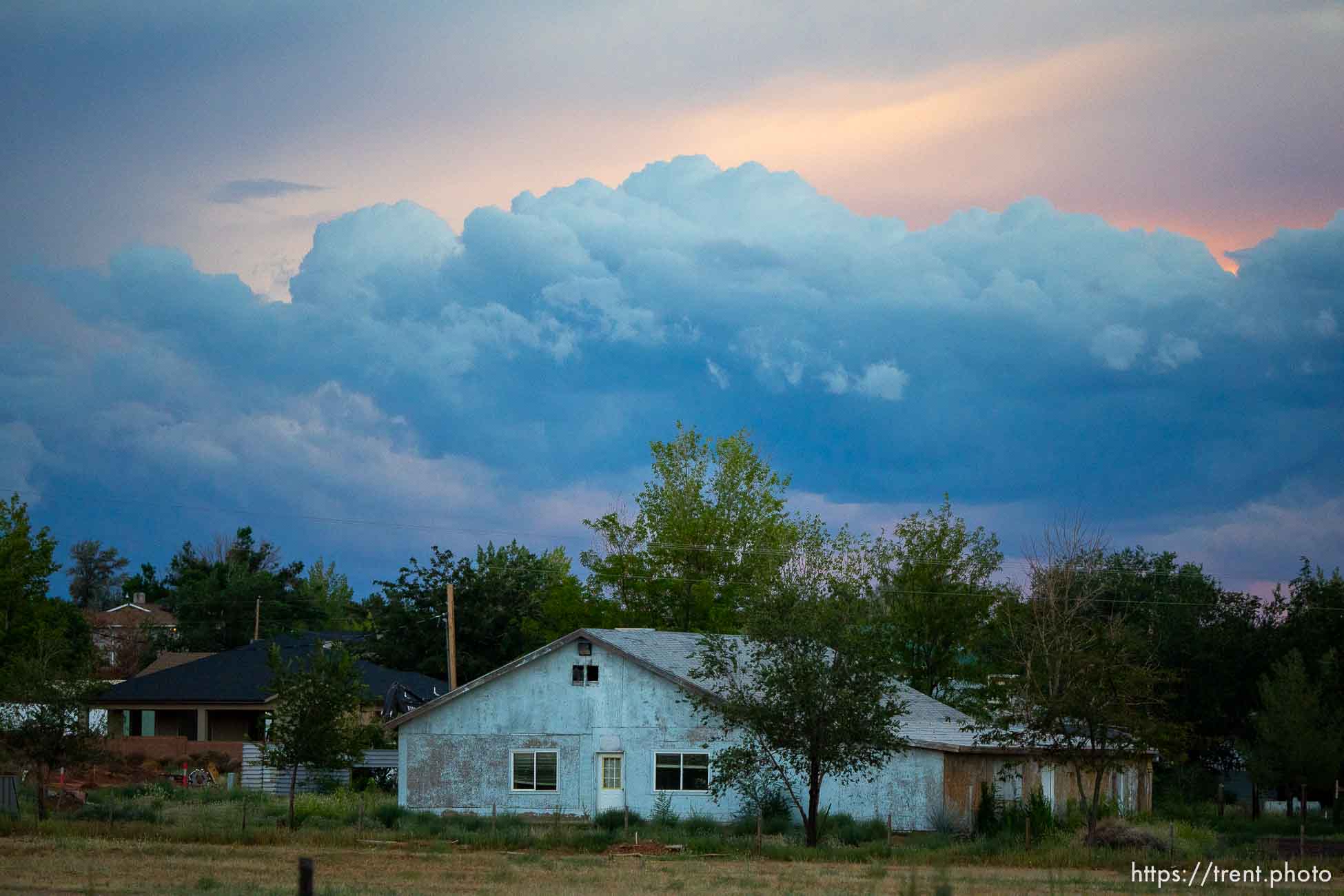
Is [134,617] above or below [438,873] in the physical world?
above

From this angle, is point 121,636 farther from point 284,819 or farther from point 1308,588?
point 1308,588

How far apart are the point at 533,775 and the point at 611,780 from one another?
2.49 m

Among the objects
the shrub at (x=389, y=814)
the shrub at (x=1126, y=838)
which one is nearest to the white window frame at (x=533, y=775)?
the shrub at (x=389, y=814)

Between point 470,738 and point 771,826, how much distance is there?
1047 centimetres

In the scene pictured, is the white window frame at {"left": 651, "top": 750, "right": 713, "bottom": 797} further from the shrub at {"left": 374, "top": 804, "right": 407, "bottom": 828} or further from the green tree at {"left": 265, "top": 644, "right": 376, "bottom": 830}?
the green tree at {"left": 265, "top": 644, "right": 376, "bottom": 830}

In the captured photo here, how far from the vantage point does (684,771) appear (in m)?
42.5

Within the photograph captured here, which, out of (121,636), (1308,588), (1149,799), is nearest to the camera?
(1149,799)

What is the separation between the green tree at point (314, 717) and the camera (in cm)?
3719

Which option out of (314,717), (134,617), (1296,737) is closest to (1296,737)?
(1296,737)

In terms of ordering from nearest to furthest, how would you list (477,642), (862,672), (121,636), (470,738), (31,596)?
1. (862,672)
2. (470,738)
3. (31,596)
4. (477,642)
5. (121,636)

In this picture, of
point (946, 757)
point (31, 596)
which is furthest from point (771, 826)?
A: point (31, 596)

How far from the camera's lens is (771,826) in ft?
128

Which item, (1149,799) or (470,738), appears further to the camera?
(1149,799)

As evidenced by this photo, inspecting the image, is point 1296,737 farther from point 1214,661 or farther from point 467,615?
point 467,615
